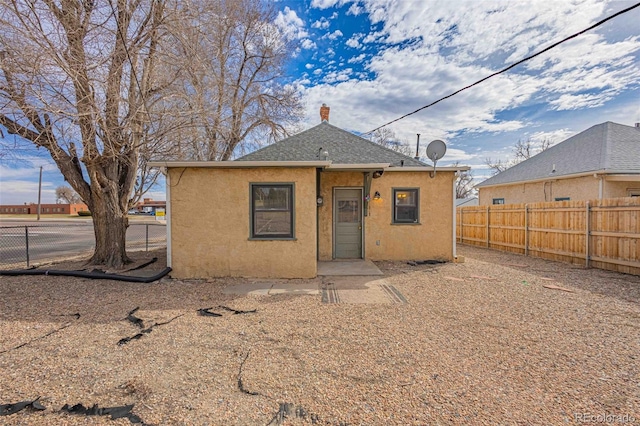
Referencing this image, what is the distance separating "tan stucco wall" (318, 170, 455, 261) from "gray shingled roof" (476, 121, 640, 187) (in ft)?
23.5

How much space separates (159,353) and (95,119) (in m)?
5.34

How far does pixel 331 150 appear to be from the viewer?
941cm

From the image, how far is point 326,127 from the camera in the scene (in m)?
10.9

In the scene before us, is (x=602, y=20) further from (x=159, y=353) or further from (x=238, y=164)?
(x=159, y=353)

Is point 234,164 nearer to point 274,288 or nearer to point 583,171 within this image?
point 274,288

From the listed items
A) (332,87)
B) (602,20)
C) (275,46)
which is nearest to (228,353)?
(602,20)

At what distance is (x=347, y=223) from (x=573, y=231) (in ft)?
21.8

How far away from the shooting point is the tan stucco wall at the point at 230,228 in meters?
6.52

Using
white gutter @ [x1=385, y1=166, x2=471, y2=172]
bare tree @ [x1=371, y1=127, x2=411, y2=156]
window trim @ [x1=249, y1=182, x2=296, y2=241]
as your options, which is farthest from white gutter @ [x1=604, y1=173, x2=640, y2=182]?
bare tree @ [x1=371, y1=127, x2=411, y2=156]

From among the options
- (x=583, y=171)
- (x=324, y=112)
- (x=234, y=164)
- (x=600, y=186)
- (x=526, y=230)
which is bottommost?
(x=526, y=230)

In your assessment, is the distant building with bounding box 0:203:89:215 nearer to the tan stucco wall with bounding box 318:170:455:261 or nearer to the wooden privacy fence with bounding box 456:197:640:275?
the tan stucco wall with bounding box 318:170:455:261

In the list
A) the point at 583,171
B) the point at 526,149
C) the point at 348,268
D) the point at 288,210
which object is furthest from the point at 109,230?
the point at 526,149

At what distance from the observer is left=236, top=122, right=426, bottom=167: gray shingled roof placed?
8.86 meters

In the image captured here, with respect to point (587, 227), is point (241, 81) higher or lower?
higher
